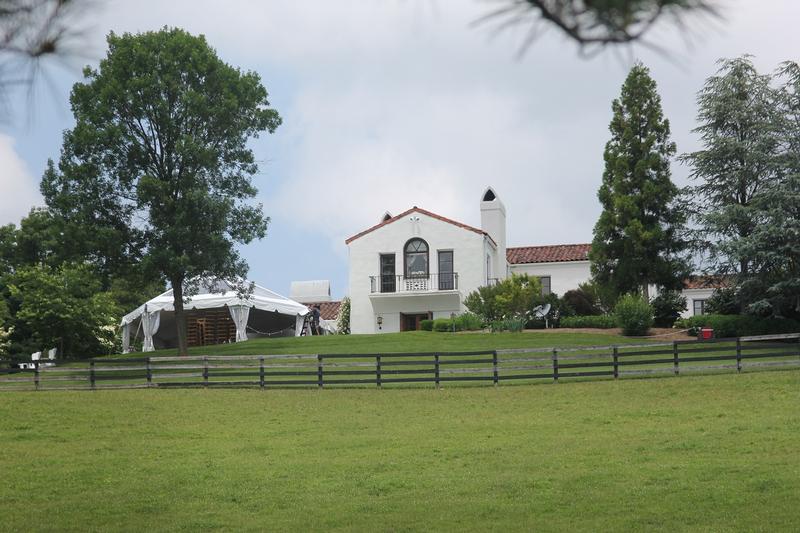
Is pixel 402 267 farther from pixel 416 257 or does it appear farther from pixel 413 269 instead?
pixel 416 257

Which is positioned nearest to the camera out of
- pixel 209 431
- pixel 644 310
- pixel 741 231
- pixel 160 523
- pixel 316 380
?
pixel 160 523

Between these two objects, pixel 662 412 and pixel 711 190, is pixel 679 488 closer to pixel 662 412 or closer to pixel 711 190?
pixel 662 412

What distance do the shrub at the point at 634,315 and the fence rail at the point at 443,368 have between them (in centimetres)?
653

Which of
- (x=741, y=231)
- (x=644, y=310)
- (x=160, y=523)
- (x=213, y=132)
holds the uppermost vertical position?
(x=213, y=132)

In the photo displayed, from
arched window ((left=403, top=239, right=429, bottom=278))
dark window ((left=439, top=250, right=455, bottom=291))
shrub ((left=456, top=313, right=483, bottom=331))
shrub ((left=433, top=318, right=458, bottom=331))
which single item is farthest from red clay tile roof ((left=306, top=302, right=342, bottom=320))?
shrub ((left=456, top=313, right=483, bottom=331))

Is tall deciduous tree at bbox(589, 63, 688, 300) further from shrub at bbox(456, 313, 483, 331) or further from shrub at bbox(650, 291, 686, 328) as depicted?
shrub at bbox(456, 313, 483, 331)

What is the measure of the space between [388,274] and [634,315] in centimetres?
1268

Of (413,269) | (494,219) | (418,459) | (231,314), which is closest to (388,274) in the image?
(413,269)

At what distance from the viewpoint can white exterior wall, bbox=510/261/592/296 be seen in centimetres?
4819

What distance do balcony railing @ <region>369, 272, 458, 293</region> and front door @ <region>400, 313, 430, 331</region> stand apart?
132cm

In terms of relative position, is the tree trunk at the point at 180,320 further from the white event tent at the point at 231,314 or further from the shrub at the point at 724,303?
the shrub at the point at 724,303

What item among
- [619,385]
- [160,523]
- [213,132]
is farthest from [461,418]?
[213,132]

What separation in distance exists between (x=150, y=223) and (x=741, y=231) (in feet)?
72.7

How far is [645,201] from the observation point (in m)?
38.4
